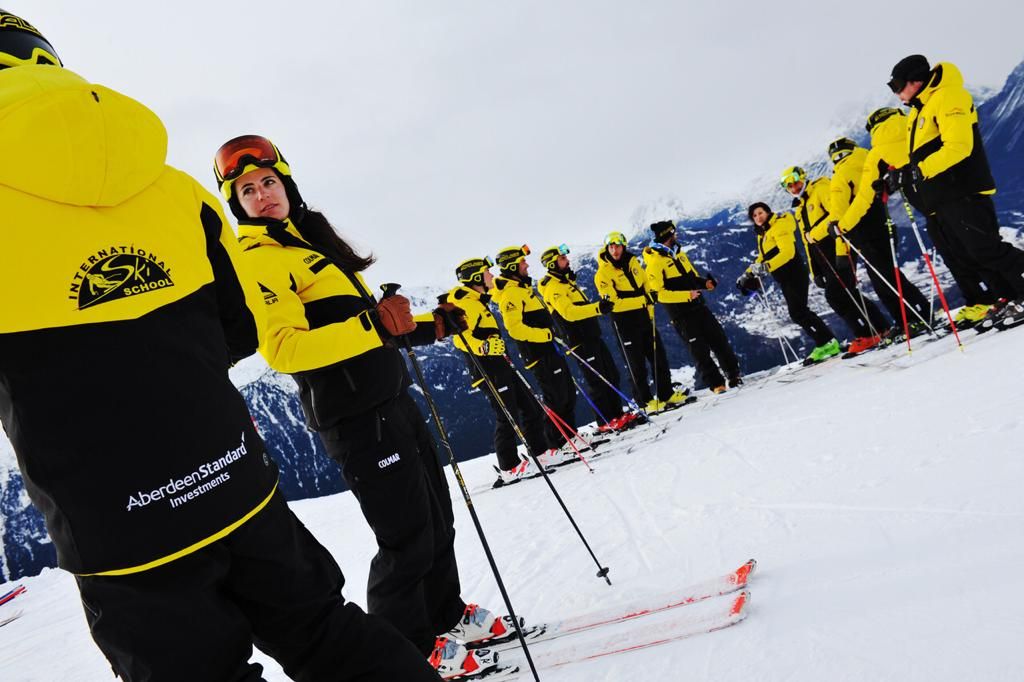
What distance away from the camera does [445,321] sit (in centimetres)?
293

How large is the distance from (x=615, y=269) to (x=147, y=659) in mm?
9141

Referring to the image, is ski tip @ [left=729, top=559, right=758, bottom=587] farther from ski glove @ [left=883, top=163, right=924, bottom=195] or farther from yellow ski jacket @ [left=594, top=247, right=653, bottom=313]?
yellow ski jacket @ [left=594, top=247, right=653, bottom=313]

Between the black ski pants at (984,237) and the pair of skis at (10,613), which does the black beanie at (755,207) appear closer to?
the black ski pants at (984,237)

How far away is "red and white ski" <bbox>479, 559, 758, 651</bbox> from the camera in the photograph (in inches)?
93.9

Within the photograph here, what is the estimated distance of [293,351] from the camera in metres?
2.24

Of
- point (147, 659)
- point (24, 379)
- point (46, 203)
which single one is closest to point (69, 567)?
point (147, 659)

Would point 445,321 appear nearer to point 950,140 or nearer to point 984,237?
point 950,140

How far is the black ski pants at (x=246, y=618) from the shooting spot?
1.12 metres

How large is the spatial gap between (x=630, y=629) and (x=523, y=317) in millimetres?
6591

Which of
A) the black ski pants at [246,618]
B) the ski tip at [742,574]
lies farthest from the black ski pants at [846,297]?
the black ski pants at [246,618]

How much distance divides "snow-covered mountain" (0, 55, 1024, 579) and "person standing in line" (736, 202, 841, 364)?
46.3 meters

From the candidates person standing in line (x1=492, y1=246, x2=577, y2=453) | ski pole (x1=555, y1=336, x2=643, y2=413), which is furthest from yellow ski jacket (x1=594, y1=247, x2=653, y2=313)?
person standing in line (x1=492, y1=246, x2=577, y2=453)

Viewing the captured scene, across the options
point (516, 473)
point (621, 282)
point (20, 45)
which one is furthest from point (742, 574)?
point (621, 282)

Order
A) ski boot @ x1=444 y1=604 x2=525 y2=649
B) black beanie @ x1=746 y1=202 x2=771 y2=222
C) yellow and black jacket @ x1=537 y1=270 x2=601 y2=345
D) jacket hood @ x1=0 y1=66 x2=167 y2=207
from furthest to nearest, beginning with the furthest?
yellow and black jacket @ x1=537 y1=270 x2=601 y2=345
black beanie @ x1=746 y1=202 x2=771 y2=222
ski boot @ x1=444 y1=604 x2=525 y2=649
jacket hood @ x1=0 y1=66 x2=167 y2=207
